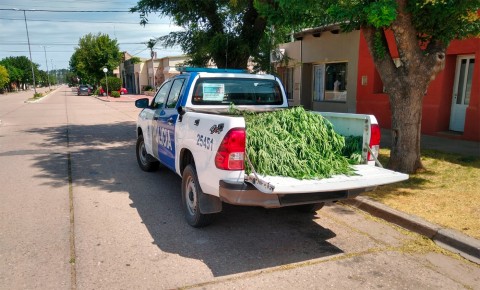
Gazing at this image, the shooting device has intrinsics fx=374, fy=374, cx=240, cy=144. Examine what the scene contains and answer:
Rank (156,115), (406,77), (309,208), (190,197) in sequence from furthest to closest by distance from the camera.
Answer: (406,77), (156,115), (309,208), (190,197)

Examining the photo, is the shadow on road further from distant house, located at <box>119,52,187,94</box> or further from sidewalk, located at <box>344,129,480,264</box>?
distant house, located at <box>119,52,187,94</box>

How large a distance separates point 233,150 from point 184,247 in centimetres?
126

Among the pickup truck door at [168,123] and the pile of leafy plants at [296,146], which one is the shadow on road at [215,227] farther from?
the pile of leafy plants at [296,146]

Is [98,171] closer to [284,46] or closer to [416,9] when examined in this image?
[416,9]

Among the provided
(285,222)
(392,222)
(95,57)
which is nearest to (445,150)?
(392,222)

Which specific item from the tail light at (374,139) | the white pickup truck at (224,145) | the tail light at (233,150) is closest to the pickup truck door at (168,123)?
the white pickup truck at (224,145)

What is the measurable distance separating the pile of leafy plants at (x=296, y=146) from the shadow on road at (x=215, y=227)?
2.87 feet

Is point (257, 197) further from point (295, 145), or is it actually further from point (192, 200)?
point (192, 200)

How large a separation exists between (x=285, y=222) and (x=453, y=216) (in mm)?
2078

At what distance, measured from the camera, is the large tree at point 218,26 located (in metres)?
11.0

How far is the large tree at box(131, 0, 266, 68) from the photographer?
11.0 m

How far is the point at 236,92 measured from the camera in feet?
18.0

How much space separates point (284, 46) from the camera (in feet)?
58.1

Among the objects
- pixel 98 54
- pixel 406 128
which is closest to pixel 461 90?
pixel 406 128
